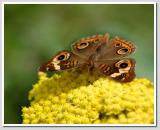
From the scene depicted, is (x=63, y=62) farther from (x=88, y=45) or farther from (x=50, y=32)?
(x=50, y=32)

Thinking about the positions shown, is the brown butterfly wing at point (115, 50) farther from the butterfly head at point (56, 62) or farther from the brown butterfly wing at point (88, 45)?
the butterfly head at point (56, 62)

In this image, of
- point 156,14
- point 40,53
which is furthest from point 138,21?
point 40,53

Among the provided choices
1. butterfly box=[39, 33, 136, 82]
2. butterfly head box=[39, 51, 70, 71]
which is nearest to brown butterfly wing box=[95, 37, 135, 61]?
butterfly box=[39, 33, 136, 82]

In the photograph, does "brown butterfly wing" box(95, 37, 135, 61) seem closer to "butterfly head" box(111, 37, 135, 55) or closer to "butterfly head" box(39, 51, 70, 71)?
"butterfly head" box(111, 37, 135, 55)

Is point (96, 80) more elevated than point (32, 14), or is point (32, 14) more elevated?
point (32, 14)

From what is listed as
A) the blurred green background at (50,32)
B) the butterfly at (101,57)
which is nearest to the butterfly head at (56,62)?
the butterfly at (101,57)

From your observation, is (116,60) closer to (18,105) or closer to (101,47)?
(101,47)

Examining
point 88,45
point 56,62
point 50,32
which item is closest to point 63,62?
point 56,62
